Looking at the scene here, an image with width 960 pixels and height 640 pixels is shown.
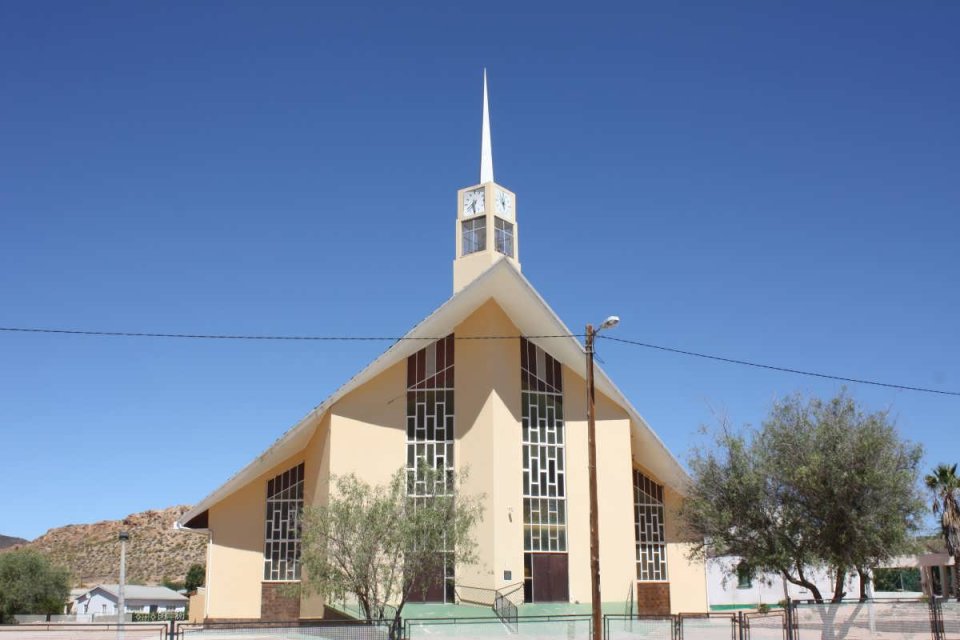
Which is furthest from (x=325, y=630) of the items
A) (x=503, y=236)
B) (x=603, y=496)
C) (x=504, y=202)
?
(x=504, y=202)

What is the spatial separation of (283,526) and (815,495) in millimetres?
21681

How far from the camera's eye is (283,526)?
39719 mm

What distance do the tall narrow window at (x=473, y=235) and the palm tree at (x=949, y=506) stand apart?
69.8 feet

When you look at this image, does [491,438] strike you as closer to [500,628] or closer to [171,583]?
[500,628]

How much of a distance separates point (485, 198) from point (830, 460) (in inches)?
695

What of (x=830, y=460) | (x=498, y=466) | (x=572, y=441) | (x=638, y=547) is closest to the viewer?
(x=830, y=460)

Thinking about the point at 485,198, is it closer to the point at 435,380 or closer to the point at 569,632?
the point at 435,380

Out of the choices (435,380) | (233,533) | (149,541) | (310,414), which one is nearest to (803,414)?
(435,380)

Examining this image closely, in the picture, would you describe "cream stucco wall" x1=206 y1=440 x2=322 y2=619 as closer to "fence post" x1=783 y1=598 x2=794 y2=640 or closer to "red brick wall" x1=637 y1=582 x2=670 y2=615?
"red brick wall" x1=637 y1=582 x2=670 y2=615

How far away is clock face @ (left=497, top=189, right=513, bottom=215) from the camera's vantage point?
129 ft

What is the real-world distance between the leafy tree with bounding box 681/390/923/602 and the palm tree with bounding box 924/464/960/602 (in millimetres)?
16719

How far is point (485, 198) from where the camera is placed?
38875 millimetres

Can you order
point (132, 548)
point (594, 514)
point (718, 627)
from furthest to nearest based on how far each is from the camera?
point (132, 548) < point (718, 627) < point (594, 514)

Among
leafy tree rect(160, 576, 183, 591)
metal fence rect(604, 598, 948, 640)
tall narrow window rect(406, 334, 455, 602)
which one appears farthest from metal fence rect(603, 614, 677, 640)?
leafy tree rect(160, 576, 183, 591)
